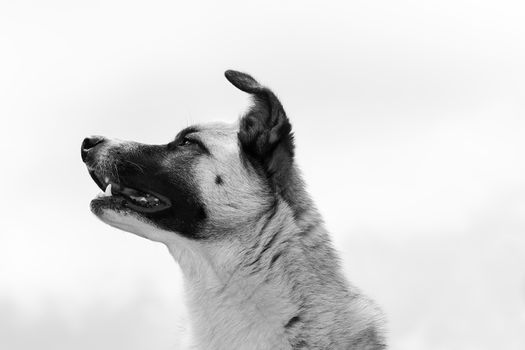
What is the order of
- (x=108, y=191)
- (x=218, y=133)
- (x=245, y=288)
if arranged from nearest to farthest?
(x=245, y=288)
(x=108, y=191)
(x=218, y=133)

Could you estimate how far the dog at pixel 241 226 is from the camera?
6754 mm

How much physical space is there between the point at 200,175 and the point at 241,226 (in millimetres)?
608

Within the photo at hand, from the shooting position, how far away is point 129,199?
7316 mm

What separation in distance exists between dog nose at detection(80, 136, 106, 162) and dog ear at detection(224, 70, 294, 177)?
1.18 metres

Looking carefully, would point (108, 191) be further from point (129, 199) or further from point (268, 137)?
point (268, 137)

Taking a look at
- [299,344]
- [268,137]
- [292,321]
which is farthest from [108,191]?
[299,344]

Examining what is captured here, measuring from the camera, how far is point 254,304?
6.82m

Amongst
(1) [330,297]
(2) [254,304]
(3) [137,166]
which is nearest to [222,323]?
(2) [254,304]

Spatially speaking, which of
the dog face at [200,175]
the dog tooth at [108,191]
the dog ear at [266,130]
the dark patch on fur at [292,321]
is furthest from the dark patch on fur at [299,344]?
the dog tooth at [108,191]

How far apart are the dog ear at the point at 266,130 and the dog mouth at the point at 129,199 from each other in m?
0.84

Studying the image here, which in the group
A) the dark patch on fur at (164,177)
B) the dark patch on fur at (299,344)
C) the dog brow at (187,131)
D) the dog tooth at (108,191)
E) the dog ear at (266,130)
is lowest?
the dark patch on fur at (299,344)

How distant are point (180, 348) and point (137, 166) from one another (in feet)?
4.96

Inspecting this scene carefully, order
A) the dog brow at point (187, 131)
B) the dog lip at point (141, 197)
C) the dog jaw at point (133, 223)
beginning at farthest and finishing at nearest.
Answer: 1. the dog brow at point (187, 131)
2. the dog lip at point (141, 197)
3. the dog jaw at point (133, 223)

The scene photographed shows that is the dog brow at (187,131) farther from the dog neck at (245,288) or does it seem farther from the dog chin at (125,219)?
the dog neck at (245,288)
